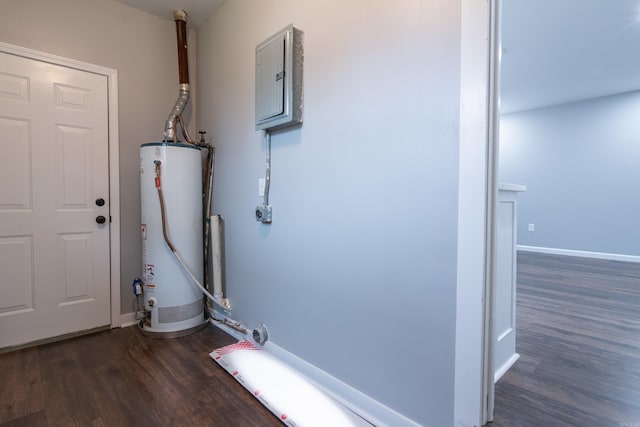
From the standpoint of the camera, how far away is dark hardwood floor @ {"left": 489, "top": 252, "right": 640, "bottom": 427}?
1.44m

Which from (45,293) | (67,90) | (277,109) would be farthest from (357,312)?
(67,90)

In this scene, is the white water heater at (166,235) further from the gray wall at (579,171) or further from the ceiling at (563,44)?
the gray wall at (579,171)

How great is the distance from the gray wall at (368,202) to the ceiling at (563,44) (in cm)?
156

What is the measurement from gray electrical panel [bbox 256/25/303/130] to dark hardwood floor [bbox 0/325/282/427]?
1.52m

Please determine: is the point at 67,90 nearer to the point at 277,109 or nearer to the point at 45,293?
the point at 45,293

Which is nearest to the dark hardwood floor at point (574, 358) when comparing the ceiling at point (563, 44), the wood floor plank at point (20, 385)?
the wood floor plank at point (20, 385)

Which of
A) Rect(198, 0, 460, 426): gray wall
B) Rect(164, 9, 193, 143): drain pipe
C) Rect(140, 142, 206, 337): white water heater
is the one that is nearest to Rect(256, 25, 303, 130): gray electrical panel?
Rect(198, 0, 460, 426): gray wall

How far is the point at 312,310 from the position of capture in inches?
68.1

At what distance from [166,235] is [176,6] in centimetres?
184

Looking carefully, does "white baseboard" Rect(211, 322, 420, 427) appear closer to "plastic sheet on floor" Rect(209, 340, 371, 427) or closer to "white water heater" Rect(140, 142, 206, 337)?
"plastic sheet on floor" Rect(209, 340, 371, 427)

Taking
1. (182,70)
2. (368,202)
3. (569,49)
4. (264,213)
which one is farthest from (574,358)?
(182,70)

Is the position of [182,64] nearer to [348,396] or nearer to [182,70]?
[182,70]

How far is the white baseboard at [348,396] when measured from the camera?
4.40 feet

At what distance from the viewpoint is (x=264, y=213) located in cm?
201
